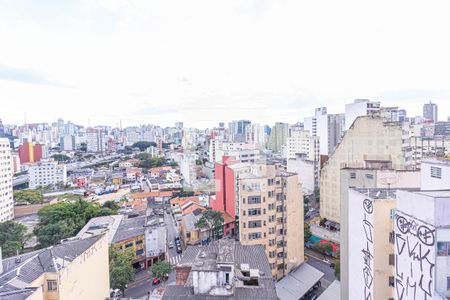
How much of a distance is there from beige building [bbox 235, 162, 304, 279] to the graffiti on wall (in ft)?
20.9

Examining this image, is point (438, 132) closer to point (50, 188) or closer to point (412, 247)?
point (412, 247)

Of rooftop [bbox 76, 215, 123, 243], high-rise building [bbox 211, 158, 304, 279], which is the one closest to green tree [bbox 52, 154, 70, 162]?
rooftop [bbox 76, 215, 123, 243]

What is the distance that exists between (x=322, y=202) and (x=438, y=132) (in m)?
26.6

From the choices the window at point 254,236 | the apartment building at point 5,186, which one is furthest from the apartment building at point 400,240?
the apartment building at point 5,186

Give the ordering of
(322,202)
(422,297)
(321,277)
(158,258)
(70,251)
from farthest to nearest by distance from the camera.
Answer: (322,202) → (158,258) → (321,277) → (70,251) → (422,297)

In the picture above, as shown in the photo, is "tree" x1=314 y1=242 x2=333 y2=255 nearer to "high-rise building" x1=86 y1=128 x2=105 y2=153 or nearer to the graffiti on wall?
the graffiti on wall

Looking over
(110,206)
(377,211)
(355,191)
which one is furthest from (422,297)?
(110,206)

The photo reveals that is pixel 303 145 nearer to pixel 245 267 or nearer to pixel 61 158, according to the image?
pixel 245 267

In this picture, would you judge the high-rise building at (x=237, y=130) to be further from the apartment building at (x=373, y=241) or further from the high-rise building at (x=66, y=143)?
the high-rise building at (x=66, y=143)

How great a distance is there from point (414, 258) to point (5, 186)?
79.3 feet

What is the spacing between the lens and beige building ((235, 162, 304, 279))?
11.1m

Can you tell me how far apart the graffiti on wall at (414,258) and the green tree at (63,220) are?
12435mm

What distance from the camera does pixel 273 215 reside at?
11477 millimetres

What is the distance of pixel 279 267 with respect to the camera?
11.8 metres
